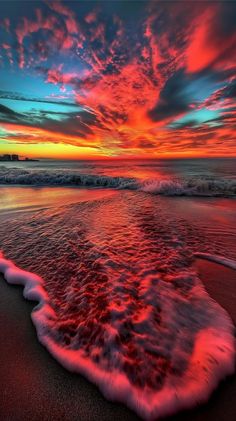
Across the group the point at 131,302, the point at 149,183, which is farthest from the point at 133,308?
the point at 149,183

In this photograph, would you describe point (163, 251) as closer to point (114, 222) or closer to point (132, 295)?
point (132, 295)

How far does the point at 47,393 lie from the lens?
1285mm

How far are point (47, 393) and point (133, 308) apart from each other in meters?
0.96

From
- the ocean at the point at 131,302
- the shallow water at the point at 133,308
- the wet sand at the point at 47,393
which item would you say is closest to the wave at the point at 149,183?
the ocean at the point at 131,302

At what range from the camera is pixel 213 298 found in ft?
6.96

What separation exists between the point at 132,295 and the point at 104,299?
0.32 m

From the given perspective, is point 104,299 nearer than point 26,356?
No

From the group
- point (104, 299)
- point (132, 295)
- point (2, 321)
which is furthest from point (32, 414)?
point (132, 295)

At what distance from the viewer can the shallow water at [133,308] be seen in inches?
53.2

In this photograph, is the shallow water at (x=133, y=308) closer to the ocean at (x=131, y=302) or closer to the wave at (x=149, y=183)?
the ocean at (x=131, y=302)

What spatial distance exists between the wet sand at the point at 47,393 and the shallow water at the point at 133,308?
0.06 m

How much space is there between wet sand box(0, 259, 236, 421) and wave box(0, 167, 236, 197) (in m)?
7.75

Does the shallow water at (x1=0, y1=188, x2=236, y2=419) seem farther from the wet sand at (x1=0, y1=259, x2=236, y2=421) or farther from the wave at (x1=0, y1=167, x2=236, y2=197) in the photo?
the wave at (x1=0, y1=167, x2=236, y2=197)

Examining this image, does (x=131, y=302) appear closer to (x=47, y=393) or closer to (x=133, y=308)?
(x=133, y=308)
